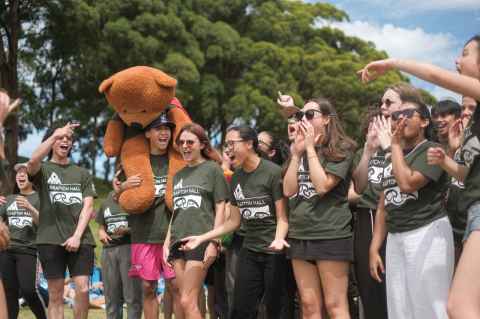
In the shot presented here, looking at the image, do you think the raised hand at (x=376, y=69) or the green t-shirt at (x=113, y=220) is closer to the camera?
the raised hand at (x=376, y=69)

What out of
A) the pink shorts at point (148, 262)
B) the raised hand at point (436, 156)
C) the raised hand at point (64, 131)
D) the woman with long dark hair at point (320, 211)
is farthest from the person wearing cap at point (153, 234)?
the raised hand at point (436, 156)

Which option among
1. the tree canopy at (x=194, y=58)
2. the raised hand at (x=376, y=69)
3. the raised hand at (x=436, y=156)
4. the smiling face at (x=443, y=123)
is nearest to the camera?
the raised hand at (x=376, y=69)

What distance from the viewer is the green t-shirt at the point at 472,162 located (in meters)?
3.76

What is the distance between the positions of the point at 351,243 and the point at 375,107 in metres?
1.34

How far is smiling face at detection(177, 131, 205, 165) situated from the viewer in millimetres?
6453

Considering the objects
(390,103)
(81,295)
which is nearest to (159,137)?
(81,295)

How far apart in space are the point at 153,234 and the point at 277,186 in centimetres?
147

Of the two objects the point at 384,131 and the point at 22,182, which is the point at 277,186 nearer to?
the point at 384,131

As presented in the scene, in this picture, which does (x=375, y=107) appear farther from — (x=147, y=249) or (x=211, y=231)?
(x=147, y=249)

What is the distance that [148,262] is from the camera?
6.88 meters

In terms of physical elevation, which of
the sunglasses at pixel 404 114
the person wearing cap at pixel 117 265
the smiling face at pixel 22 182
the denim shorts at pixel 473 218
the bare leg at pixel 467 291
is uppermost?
the sunglasses at pixel 404 114

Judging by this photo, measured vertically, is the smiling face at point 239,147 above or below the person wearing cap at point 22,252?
above

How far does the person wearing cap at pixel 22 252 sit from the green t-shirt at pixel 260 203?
8.83 ft

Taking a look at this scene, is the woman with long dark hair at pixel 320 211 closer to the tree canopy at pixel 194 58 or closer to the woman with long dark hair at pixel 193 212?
the woman with long dark hair at pixel 193 212
